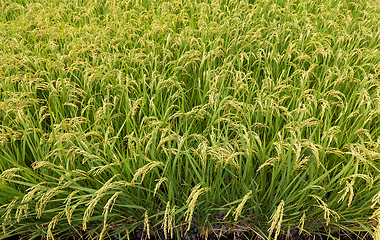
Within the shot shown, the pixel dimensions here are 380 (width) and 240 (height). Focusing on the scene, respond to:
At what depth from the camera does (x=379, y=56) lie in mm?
3053

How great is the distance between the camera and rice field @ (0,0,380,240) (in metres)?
1.83

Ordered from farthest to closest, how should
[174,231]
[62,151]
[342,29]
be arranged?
1. [342,29]
2. [174,231]
3. [62,151]

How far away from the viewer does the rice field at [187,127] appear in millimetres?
1831

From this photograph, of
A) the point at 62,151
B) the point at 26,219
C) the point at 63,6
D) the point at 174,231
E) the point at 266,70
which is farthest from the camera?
the point at 63,6

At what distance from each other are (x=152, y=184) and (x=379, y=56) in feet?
9.54

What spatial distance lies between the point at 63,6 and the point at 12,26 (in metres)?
0.86

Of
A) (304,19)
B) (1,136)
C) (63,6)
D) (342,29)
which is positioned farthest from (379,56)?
(63,6)

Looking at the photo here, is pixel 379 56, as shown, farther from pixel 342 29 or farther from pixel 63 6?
pixel 63 6

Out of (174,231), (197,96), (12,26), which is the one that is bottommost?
(174,231)

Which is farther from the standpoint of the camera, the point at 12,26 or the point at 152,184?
the point at 12,26

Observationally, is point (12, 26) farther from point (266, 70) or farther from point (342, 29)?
point (342, 29)

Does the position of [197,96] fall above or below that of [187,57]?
below

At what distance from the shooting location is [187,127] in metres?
2.38

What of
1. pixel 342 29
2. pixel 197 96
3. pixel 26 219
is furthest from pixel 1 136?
pixel 342 29
